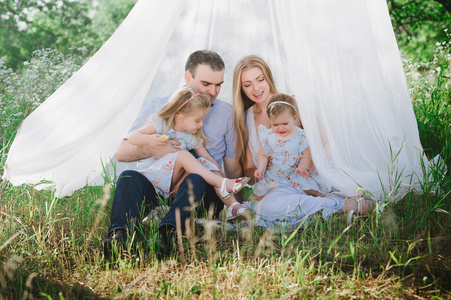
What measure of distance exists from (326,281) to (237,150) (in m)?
1.49

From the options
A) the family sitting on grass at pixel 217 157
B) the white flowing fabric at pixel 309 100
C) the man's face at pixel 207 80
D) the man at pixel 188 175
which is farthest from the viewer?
the man's face at pixel 207 80

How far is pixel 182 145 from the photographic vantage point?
10.4ft

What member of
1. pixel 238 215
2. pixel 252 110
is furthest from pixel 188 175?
pixel 252 110

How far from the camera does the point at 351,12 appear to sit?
293 centimetres

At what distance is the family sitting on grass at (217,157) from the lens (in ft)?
9.12

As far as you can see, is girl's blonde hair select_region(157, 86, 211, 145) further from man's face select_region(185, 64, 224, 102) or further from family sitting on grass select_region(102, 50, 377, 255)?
man's face select_region(185, 64, 224, 102)

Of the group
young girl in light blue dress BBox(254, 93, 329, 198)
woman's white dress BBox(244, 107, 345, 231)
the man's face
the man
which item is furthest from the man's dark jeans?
the man's face

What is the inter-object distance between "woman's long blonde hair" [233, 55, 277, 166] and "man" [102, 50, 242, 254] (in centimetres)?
5

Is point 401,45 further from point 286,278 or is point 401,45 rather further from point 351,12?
point 286,278

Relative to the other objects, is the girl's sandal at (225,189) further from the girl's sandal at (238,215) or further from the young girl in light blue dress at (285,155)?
the young girl in light blue dress at (285,155)

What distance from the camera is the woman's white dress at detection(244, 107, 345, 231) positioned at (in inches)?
111

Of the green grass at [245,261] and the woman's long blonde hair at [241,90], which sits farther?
the woman's long blonde hair at [241,90]

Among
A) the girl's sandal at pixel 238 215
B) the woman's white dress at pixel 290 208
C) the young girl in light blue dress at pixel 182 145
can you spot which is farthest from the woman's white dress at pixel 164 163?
the woman's white dress at pixel 290 208

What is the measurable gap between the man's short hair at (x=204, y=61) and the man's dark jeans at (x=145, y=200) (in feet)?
2.94
